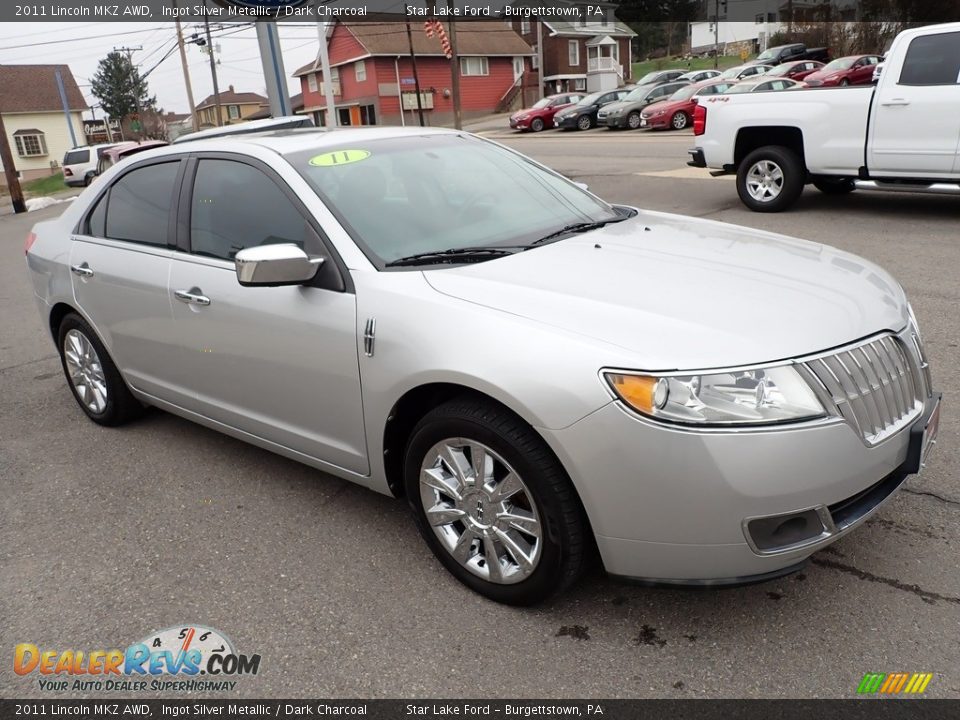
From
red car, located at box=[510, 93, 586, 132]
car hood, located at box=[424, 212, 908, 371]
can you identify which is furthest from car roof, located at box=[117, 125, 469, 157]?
red car, located at box=[510, 93, 586, 132]

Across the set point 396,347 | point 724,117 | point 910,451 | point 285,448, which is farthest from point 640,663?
point 724,117

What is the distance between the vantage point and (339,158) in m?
3.62

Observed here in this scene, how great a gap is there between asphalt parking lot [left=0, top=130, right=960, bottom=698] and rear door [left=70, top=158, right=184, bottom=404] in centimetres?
58

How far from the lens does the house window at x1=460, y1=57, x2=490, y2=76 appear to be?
5323 cm

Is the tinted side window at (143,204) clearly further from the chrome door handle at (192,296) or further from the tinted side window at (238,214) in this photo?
the chrome door handle at (192,296)

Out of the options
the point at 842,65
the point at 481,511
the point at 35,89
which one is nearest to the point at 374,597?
the point at 481,511

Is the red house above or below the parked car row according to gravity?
above

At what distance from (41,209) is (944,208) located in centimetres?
2428

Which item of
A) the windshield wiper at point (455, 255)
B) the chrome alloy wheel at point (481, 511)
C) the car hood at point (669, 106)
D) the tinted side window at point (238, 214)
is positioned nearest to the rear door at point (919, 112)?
the windshield wiper at point (455, 255)

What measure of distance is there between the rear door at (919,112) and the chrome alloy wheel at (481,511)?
7890mm

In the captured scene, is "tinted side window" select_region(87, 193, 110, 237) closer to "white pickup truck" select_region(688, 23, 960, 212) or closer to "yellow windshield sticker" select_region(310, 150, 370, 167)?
"yellow windshield sticker" select_region(310, 150, 370, 167)

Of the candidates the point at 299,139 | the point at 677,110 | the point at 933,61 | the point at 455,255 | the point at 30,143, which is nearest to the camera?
the point at 455,255

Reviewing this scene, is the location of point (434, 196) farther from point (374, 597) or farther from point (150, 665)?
point (150, 665)

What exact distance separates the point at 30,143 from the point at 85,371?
64675 mm
